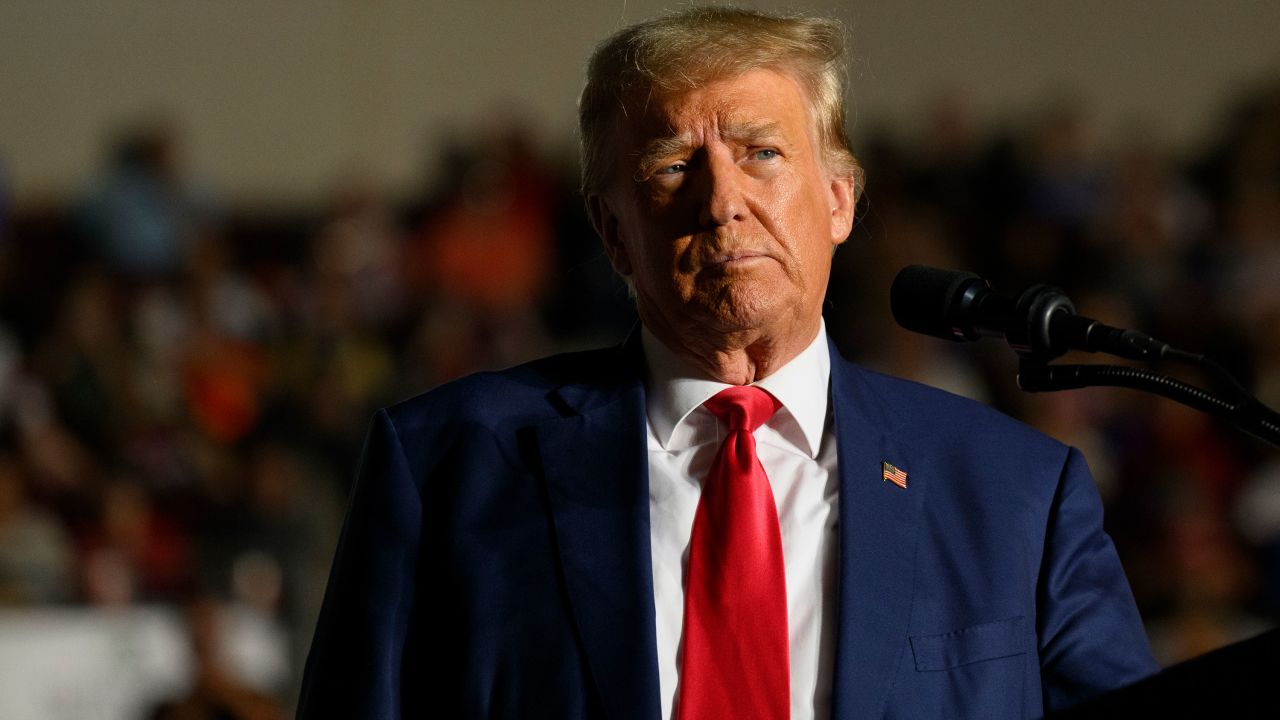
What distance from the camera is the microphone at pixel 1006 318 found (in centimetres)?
137

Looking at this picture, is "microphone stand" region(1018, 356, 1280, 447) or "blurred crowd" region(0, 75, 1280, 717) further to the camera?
"blurred crowd" region(0, 75, 1280, 717)

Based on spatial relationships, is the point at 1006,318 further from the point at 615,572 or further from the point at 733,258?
→ the point at 615,572

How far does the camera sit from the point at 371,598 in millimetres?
1663

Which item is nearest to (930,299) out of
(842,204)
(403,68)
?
(842,204)

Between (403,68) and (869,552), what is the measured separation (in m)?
6.61

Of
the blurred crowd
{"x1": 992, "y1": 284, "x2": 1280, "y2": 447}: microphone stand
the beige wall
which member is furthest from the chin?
the beige wall

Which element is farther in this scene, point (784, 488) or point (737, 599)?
point (784, 488)

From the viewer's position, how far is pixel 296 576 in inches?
201

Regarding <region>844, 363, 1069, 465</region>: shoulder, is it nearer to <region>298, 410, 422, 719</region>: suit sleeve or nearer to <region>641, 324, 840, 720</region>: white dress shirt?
<region>641, 324, 840, 720</region>: white dress shirt

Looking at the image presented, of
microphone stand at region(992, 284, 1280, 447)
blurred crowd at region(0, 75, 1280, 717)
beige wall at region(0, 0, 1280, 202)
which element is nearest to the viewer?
microphone stand at region(992, 284, 1280, 447)

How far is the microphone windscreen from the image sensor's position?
Result: 1493 mm

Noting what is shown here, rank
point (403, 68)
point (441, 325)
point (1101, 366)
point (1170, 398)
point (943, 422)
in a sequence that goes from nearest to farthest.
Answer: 1. point (1170, 398)
2. point (1101, 366)
3. point (943, 422)
4. point (441, 325)
5. point (403, 68)

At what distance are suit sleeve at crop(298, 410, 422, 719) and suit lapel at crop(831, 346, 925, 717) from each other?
1.45ft

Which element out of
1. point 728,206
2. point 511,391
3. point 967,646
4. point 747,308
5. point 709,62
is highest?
point 709,62
